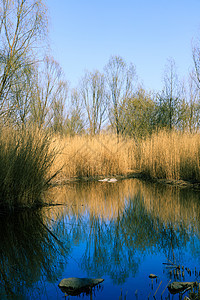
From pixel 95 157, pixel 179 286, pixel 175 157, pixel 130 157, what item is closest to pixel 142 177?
pixel 130 157

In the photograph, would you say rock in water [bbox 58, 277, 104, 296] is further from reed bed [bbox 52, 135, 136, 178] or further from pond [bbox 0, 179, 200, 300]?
reed bed [bbox 52, 135, 136, 178]

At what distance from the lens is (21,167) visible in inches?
183

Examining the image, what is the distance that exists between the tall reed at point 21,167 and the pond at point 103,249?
0.33 m

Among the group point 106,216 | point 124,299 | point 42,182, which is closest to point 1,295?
point 124,299

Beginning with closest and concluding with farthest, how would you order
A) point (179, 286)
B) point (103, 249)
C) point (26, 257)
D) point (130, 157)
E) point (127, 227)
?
point (179, 286) → point (26, 257) → point (103, 249) → point (127, 227) → point (130, 157)

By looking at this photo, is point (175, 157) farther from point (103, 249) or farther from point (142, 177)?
point (103, 249)

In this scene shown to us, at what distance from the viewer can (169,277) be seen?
233cm

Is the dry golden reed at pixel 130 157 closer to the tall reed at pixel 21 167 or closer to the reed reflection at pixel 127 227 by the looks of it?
the reed reflection at pixel 127 227

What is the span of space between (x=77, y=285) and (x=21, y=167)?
2818mm

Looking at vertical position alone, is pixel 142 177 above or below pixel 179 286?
above

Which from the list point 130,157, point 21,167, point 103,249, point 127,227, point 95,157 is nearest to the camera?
point 103,249

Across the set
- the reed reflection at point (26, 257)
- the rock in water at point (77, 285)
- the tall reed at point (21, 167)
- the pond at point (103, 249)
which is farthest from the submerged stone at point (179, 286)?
the tall reed at point (21, 167)

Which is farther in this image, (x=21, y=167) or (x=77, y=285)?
(x=21, y=167)

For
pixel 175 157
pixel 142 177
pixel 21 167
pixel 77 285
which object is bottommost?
pixel 77 285
